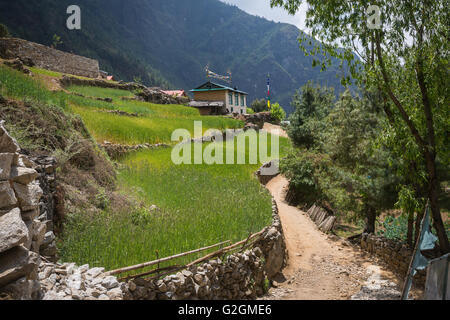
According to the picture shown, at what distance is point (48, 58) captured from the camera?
120 feet

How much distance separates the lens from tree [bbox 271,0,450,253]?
24.3 feet

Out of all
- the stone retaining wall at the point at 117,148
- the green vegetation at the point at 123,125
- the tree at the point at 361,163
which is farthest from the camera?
the green vegetation at the point at 123,125

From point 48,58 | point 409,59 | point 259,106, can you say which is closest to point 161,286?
point 409,59

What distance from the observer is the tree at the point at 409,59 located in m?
7.41

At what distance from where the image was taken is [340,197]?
12.1m

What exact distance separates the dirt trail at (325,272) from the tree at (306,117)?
1083cm

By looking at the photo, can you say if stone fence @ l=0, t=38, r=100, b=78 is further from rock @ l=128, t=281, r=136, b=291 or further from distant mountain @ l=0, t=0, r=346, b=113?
distant mountain @ l=0, t=0, r=346, b=113

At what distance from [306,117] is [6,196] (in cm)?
2289

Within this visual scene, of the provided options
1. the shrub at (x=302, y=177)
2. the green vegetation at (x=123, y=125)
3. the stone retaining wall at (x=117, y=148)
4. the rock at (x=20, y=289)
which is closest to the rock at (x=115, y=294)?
the rock at (x=20, y=289)

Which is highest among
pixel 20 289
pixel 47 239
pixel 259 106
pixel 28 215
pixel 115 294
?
pixel 259 106

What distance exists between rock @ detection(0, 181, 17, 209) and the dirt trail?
6.28 meters

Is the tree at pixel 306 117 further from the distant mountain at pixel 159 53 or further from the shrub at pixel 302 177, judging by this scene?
the distant mountain at pixel 159 53

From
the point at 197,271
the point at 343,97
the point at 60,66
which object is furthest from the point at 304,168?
the point at 60,66

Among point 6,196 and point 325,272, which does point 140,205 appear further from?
point 325,272
